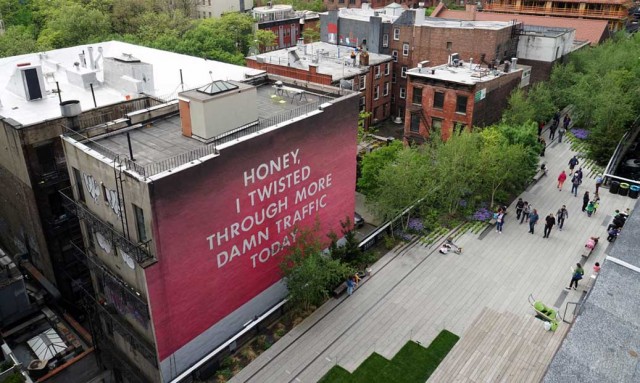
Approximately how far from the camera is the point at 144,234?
67.3 ft

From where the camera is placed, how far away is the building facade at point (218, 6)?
321 feet

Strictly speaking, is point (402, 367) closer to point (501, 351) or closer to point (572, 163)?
point (501, 351)

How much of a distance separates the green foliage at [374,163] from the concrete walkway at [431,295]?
7250 millimetres

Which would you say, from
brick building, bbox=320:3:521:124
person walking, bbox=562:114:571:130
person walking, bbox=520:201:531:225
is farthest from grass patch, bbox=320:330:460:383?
person walking, bbox=562:114:571:130

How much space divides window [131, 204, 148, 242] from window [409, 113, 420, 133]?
102 ft

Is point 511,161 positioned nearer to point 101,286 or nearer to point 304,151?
point 304,151

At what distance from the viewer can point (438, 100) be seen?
44.0m

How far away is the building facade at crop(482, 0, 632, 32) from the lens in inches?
3078

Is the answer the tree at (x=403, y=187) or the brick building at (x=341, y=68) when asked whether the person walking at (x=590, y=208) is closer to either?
the tree at (x=403, y=187)

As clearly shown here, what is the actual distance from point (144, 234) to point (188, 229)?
176cm

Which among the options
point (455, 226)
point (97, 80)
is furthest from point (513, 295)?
point (97, 80)

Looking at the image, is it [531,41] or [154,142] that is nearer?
[154,142]

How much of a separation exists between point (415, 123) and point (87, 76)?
2779 centimetres

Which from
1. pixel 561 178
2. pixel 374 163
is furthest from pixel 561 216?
pixel 374 163
